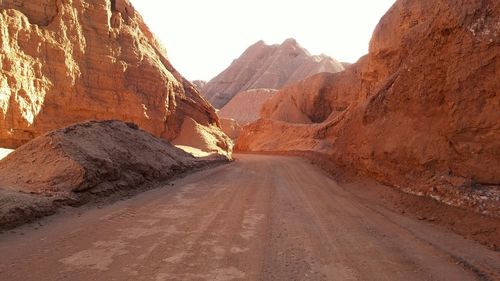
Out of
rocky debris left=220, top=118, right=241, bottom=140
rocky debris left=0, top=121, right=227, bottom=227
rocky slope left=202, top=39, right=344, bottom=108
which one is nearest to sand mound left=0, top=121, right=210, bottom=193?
rocky debris left=0, top=121, right=227, bottom=227

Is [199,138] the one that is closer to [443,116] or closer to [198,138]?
[198,138]

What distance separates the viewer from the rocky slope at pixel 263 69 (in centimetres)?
8481

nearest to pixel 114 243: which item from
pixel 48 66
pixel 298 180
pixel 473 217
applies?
pixel 473 217

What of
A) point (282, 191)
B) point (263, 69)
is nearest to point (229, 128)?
point (263, 69)

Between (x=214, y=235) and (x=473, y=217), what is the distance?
4431 mm

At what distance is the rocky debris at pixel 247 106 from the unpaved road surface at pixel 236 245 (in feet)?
202

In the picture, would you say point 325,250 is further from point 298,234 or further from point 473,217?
point 473,217

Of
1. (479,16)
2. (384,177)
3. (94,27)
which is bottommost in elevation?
(384,177)

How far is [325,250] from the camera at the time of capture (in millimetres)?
5125

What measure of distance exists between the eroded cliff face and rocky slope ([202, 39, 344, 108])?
57.5m

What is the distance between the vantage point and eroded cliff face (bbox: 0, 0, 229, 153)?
17109mm

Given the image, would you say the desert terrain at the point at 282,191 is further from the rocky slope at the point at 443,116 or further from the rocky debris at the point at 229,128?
the rocky debris at the point at 229,128

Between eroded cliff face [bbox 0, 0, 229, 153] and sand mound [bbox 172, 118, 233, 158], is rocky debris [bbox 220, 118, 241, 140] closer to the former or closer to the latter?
sand mound [bbox 172, 118, 233, 158]

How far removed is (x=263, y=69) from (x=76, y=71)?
75.0 meters
